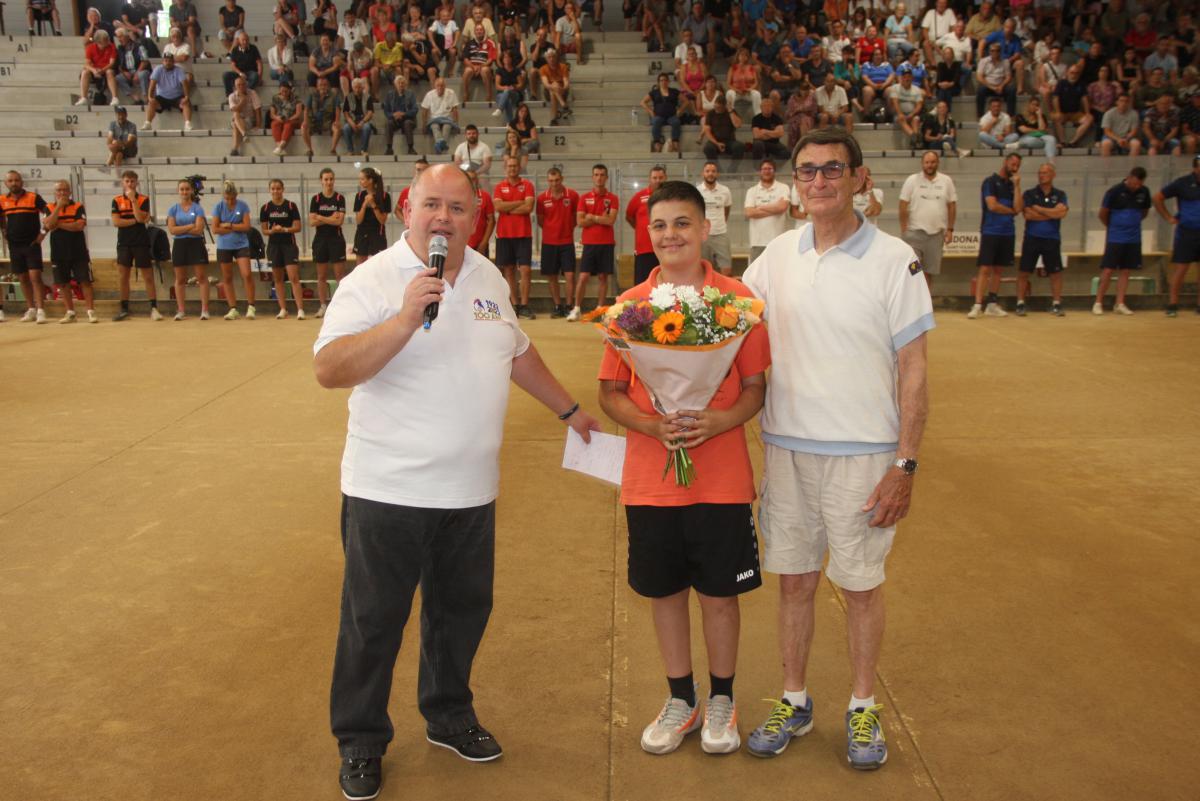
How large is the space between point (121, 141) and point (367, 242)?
642cm

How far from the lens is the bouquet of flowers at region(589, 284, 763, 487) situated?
2604 mm

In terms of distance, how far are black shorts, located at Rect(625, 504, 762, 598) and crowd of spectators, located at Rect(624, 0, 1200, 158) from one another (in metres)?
14.1

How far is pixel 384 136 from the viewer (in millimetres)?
18047

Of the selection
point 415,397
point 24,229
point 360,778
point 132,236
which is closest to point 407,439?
point 415,397

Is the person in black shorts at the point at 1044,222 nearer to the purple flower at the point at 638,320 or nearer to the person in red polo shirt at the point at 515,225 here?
the person in red polo shirt at the point at 515,225

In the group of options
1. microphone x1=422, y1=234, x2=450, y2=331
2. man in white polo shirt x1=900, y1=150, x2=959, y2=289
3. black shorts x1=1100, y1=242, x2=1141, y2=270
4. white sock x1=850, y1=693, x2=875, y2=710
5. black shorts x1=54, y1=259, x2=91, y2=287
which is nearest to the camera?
microphone x1=422, y1=234, x2=450, y2=331

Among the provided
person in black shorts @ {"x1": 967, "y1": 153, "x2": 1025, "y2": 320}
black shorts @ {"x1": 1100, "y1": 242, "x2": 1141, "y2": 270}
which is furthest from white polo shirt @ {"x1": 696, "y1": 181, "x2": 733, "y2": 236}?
black shorts @ {"x1": 1100, "y1": 242, "x2": 1141, "y2": 270}

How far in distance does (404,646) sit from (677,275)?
5.94 ft

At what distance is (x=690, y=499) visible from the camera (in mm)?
2814

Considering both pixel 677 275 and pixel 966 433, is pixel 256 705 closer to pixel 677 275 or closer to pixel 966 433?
pixel 677 275

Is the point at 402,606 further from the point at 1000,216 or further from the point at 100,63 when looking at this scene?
the point at 100,63

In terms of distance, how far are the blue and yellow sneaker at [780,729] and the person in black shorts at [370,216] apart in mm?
10928

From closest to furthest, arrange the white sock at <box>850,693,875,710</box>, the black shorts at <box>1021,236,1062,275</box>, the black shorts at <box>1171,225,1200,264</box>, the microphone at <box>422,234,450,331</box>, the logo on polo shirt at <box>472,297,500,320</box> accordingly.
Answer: the microphone at <box>422,234,450,331</box>, the logo on polo shirt at <box>472,297,500,320</box>, the white sock at <box>850,693,875,710</box>, the black shorts at <box>1171,225,1200,264</box>, the black shorts at <box>1021,236,1062,275</box>

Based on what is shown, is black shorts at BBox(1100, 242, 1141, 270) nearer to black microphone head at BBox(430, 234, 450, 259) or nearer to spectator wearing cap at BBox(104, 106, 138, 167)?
black microphone head at BBox(430, 234, 450, 259)
